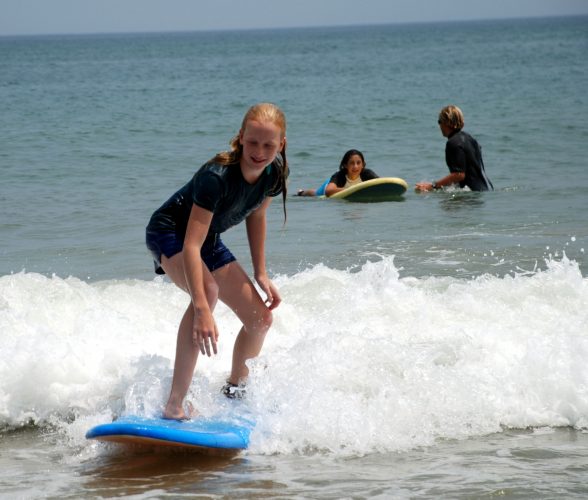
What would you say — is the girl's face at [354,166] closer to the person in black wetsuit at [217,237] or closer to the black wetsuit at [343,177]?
the black wetsuit at [343,177]

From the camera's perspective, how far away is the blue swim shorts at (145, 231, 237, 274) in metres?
4.41

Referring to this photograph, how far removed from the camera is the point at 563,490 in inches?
154

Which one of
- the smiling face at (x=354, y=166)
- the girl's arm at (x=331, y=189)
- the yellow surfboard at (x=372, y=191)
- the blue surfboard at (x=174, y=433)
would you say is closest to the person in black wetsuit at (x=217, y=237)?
the blue surfboard at (x=174, y=433)

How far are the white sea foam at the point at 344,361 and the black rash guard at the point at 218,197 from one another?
0.82m

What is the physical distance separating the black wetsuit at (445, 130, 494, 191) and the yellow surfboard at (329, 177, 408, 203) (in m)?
0.92

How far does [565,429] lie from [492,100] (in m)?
28.9

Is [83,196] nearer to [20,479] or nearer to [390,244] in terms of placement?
[390,244]

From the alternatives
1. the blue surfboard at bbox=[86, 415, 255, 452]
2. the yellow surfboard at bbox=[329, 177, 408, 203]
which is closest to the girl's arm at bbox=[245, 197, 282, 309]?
the blue surfboard at bbox=[86, 415, 255, 452]

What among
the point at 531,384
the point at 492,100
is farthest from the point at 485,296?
the point at 492,100

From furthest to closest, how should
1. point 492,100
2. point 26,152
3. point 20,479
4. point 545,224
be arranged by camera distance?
point 492,100
point 26,152
point 545,224
point 20,479

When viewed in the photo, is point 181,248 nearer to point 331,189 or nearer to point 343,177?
point 331,189

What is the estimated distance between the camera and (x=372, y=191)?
12.4 meters

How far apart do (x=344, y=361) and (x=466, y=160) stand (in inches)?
328

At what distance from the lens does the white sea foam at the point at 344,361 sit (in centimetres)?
471
